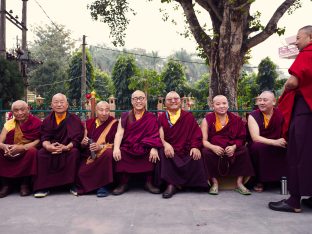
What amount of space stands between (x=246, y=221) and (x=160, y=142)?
5.66 ft

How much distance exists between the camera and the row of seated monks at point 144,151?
4.89 m

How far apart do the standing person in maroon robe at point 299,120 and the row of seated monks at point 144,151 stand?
31.6 inches

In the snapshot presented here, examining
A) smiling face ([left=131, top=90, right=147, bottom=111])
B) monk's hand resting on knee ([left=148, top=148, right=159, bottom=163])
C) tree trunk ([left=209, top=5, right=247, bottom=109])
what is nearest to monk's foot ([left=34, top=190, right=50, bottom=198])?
monk's hand resting on knee ([left=148, top=148, right=159, bottom=163])

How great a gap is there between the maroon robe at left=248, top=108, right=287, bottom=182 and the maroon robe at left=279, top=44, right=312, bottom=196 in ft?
3.13

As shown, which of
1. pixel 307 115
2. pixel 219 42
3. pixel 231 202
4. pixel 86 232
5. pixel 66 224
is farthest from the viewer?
pixel 219 42

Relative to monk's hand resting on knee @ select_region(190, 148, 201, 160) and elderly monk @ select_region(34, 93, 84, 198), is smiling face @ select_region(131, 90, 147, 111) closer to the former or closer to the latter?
elderly monk @ select_region(34, 93, 84, 198)

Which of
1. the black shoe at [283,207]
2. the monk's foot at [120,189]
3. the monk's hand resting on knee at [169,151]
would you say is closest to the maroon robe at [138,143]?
the monk's hand resting on knee at [169,151]

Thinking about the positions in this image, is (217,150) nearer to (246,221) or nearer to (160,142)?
(160,142)

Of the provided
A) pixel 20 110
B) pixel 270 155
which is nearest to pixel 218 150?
pixel 270 155

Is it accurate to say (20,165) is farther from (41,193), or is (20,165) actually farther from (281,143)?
(281,143)

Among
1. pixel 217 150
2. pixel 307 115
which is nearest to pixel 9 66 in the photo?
pixel 217 150

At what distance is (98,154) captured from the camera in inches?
200

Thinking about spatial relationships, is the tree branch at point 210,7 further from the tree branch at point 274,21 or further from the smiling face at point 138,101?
the smiling face at point 138,101

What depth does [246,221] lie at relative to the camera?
3.67 m
